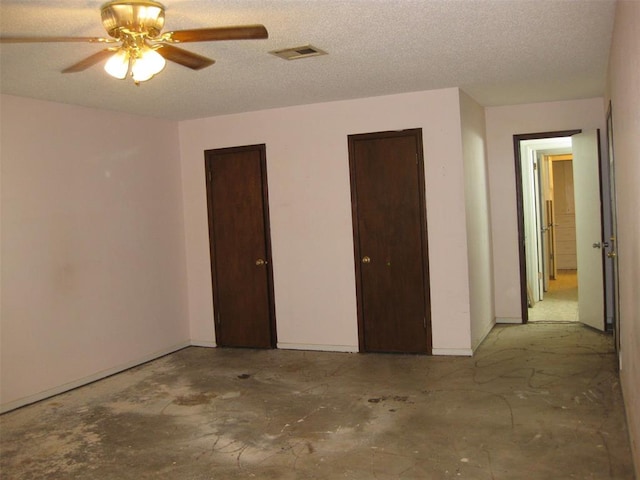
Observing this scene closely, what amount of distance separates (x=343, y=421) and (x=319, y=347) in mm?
2026

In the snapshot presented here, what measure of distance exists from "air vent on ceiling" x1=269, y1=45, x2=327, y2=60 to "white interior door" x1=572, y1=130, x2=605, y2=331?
355 cm

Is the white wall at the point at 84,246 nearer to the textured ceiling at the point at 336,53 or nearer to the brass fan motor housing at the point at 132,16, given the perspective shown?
the textured ceiling at the point at 336,53

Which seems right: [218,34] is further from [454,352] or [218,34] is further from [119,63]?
[454,352]

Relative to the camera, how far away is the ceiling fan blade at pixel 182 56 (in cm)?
312

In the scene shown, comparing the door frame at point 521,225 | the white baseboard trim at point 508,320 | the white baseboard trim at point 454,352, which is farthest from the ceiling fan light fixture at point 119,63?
the white baseboard trim at point 508,320

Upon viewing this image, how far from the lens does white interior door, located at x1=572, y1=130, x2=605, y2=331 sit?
6242mm

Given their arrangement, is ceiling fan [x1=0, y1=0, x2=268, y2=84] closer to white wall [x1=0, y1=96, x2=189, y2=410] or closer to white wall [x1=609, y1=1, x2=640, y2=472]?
white wall [x1=609, y1=1, x2=640, y2=472]

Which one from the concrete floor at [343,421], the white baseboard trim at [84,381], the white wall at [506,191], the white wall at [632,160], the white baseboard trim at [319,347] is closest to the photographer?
the white wall at [632,160]

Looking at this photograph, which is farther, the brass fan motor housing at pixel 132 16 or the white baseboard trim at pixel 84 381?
the white baseboard trim at pixel 84 381

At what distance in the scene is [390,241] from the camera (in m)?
5.73

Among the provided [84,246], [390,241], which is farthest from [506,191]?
[84,246]

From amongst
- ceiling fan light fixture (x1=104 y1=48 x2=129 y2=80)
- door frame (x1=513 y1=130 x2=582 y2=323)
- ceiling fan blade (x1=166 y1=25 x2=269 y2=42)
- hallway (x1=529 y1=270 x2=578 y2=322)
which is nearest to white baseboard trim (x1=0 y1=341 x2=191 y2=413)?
ceiling fan light fixture (x1=104 y1=48 x2=129 y2=80)

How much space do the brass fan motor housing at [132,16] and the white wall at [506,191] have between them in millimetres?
4760

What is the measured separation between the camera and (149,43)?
9.95 ft
